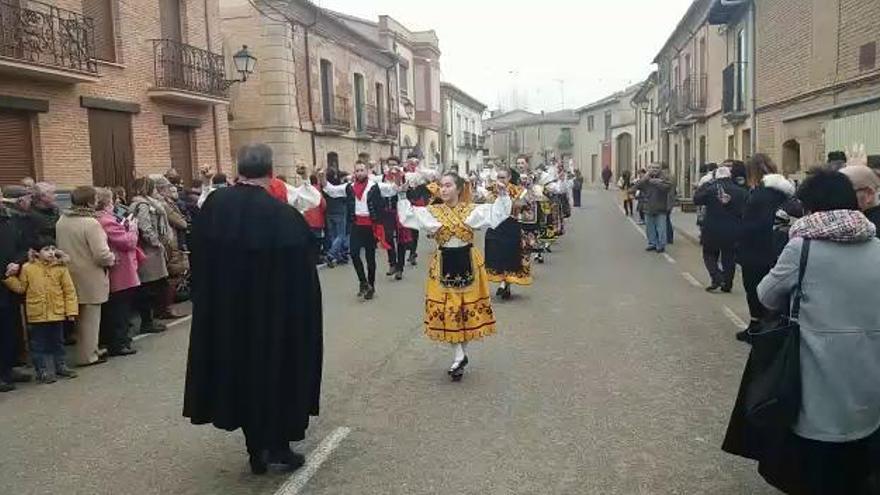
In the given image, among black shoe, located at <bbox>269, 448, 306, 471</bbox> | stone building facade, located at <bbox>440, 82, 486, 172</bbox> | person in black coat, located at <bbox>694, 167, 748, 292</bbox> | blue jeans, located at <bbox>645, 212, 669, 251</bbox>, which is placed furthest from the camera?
stone building facade, located at <bbox>440, 82, 486, 172</bbox>

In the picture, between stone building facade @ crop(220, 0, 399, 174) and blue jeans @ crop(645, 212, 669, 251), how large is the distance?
36.7 ft

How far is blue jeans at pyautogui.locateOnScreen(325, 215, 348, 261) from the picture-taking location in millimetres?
14562

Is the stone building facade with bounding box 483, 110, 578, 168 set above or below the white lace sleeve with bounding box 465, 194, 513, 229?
above

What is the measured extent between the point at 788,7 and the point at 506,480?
48.2 ft

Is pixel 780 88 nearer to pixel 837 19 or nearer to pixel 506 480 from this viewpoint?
pixel 837 19

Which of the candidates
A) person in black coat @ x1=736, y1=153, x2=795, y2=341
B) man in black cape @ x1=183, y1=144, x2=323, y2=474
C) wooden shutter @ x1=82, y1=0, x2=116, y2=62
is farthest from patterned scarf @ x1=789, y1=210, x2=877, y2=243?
wooden shutter @ x1=82, y1=0, x2=116, y2=62

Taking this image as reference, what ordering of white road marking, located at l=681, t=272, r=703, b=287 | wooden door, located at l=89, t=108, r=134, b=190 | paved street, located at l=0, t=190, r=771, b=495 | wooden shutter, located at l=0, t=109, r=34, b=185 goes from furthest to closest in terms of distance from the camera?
wooden door, located at l=89, t=108, r=134, b=190
wooden shutter, located at l=0, t=109, r=34, b=185
white road marking, located at l=681, t=272, r=703, b=287
paved street, located at l=0, t=190, r=771, b=495

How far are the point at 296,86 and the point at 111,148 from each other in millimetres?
9098

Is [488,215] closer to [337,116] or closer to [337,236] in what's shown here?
[337,236]

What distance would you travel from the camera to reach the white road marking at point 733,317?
27.3 feet

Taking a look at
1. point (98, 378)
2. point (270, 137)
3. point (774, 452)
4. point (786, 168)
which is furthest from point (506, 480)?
point (270, 137)

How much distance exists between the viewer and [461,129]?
54781mm

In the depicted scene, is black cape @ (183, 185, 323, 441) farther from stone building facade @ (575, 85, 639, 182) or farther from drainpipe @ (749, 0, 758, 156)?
stone building facade @ (575, 85, 639, 182)

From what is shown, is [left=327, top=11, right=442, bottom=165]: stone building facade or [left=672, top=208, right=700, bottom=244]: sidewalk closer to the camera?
[left=672, top=208, right=700, bottom=244]: sidewalk
